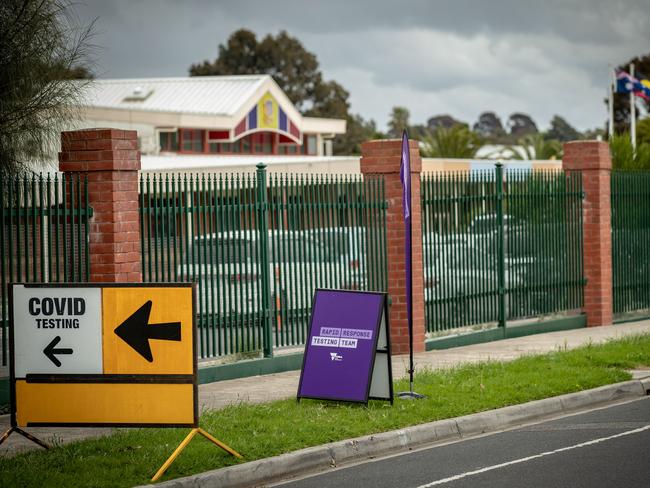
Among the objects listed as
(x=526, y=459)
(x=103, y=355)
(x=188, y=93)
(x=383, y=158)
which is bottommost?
(x=526, y=459)

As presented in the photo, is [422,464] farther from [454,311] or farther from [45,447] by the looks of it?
[454,311]

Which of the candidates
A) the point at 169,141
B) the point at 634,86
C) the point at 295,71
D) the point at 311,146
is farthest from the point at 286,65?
the point at 634,86

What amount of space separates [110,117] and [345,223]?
4239 cm

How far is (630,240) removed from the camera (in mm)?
21391

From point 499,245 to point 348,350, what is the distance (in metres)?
7.26

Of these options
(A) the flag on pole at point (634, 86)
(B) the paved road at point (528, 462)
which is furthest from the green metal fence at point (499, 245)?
(A) the flag on pole at point (634, 86)

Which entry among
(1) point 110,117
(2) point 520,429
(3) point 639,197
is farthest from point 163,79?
(2) point 520,429

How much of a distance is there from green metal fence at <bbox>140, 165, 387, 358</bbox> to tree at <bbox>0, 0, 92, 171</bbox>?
48.6 inches

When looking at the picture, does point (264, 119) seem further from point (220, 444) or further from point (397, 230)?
point (220, 444)

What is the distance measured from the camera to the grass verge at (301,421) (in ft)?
28.3

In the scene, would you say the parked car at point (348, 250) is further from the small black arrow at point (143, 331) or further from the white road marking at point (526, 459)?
the small black arrow at point (143, 331)

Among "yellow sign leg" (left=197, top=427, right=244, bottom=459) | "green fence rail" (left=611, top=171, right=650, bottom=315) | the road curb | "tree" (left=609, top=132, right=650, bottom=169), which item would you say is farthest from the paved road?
"tree" (left=609, top=132, right=650, bottom=169)

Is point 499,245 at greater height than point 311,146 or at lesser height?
lesser

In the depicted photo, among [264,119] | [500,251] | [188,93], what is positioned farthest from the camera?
[188,93]
